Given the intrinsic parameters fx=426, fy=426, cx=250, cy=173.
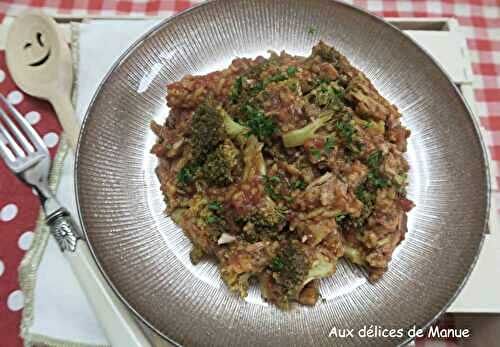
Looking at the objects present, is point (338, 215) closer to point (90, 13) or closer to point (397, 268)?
point (397, 268)

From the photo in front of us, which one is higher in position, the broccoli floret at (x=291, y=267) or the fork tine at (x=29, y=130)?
the fork tine at (x=29, y=130)

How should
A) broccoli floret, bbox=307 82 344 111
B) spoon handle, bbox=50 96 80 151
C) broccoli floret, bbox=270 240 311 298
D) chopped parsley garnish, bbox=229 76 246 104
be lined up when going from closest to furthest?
broccoli floret, bbox=270 240 311 298
broccoli floret, bbox=307 82 344 111
chopped parsley garnish, bbox=229 76 246 104
spoon handle, bbox=50 96 80 151

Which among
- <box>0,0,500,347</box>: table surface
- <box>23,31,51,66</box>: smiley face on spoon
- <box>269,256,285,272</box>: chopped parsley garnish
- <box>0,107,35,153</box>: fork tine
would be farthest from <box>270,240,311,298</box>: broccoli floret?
<box>23,31,51,66</box>: smiley face on spoon

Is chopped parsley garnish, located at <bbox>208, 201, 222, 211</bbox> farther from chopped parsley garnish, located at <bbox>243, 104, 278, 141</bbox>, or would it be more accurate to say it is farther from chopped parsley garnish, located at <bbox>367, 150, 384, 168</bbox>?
chopped parsley garnish, located at <bbox>367, 150, 384, 168</bbox>

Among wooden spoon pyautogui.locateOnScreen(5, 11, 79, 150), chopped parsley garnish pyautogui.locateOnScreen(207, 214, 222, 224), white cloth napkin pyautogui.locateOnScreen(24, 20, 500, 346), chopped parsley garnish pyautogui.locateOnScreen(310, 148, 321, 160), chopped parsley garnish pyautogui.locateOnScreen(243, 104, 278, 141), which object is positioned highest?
wooden spoon pyautogui.locateOnScreen(5, 11, 79, 150)

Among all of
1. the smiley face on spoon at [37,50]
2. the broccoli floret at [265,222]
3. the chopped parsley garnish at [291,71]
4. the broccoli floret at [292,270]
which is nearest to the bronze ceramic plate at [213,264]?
the broccoli floret at [292,270]

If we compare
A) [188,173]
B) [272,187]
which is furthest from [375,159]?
[188,173]

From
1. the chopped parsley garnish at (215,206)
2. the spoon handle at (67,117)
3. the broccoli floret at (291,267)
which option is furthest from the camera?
the spoon handle at (67,117)

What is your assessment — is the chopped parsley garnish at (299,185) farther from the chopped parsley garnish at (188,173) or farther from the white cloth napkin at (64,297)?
the white cloth napkin at (64,297)
